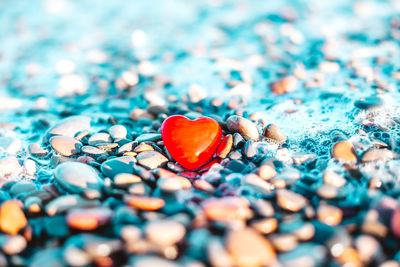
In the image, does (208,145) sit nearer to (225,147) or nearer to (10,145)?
(225,147)

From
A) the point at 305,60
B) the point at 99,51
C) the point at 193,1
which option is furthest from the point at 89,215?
the point at 193,1

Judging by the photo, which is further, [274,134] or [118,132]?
[118,132]

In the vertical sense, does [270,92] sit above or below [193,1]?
below

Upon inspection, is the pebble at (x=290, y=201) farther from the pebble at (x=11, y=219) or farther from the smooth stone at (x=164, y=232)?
the pebble at (x=11, y=219)

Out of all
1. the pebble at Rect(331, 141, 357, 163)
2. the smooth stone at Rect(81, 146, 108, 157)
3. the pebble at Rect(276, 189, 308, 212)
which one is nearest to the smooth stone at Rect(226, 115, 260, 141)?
the pebble at Rect(331, 141, 357, 163)

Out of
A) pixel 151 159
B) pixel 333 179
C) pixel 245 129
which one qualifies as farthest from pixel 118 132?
pixel 333 179

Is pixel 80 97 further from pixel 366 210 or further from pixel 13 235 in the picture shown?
pixel 366 210

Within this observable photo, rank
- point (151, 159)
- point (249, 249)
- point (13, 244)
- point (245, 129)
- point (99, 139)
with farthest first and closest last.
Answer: point (99, 139), point (245, 129), point (151, 159), point (13, 244), point (249, 249)
